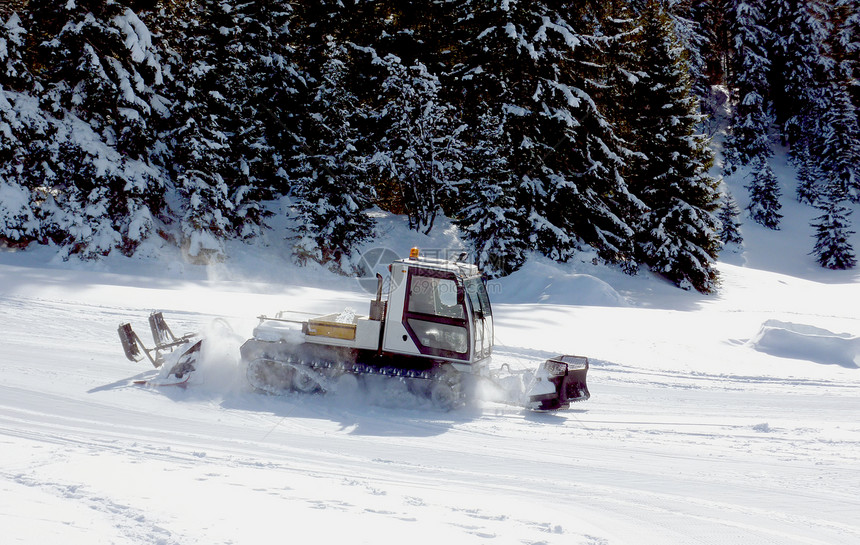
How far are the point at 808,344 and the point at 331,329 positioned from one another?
9709 mm

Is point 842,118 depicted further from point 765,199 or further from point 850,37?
point 850,37

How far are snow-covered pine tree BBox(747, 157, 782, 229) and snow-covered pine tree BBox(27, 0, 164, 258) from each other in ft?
117

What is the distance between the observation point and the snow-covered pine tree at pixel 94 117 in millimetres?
18328

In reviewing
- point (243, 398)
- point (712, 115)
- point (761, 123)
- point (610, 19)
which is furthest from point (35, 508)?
point (712, 115)

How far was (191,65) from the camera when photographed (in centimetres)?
2006

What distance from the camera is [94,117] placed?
19.3m

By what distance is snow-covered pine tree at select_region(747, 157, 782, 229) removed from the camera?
3844cm

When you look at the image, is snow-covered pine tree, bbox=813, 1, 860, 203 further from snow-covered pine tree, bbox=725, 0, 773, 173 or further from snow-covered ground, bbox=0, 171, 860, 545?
snow-covered ground, bbox=0, 171, 860, 545

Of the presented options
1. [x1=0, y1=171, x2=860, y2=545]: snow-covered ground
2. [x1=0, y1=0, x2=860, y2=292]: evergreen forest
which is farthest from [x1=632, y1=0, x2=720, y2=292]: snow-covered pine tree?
[x1=0, y1=171, x2=860, y2=545]: snow-covered ground

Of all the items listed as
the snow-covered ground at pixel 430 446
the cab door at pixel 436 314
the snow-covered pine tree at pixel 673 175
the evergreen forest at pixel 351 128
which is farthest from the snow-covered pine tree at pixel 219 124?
the snow-covered pine tree at pixel 673 175

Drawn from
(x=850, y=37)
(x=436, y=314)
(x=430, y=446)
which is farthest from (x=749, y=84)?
(x=430, y=446)

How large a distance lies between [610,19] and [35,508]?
24.8 metres

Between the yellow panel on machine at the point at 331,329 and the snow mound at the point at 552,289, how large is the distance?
10.1 metres

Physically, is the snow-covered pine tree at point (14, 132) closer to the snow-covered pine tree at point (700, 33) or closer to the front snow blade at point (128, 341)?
the front snow blade at point (128, 341)
